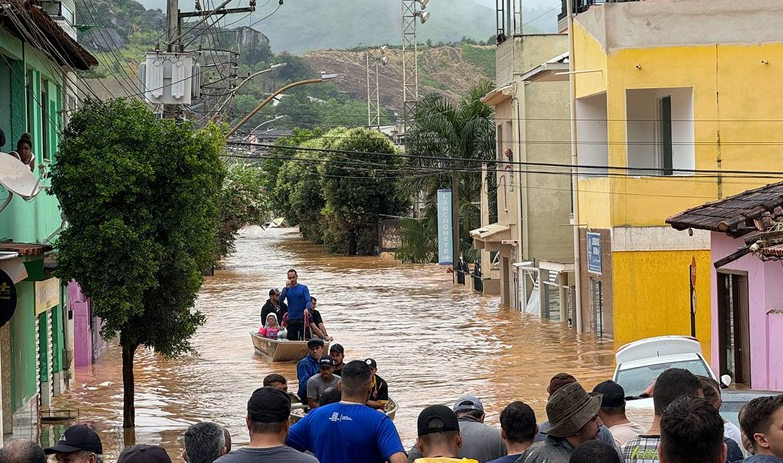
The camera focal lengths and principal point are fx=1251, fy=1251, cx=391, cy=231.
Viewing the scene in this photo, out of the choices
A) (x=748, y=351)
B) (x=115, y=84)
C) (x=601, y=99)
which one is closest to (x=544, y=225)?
(x=601, y=99)

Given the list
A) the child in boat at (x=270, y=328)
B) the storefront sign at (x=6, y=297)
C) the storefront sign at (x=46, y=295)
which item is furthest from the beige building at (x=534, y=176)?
the storefront sign at (x=6, y=297)

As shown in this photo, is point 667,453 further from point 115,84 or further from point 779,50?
point 115,84

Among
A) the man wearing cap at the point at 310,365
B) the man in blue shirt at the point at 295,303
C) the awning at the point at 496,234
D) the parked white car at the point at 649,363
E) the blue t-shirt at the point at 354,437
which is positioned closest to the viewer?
the blue t-shirt at the point at 354,437

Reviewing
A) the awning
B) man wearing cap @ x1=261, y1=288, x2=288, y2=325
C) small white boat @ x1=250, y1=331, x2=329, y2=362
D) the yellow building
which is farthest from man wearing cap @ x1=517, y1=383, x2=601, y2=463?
the awning

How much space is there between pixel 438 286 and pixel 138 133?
3813 cm

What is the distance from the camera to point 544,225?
42062mm

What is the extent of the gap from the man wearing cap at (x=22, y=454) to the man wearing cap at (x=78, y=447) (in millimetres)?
595

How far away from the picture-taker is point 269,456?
6203 millimetres

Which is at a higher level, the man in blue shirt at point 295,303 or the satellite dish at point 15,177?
the satellite dish at point 15,177

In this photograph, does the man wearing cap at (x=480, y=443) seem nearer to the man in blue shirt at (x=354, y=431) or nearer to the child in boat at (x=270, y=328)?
the man in blue shirt at (x=354, y=431)

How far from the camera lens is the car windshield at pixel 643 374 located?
51.6 feet

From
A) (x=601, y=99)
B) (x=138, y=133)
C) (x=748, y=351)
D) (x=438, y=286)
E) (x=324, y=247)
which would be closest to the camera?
(x=138, y=133)

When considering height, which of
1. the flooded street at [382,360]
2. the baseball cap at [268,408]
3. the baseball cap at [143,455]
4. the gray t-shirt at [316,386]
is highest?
the baseball cap at [268,408]

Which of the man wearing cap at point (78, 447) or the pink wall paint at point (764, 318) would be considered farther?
the pink wall paint at point (764, 318)
